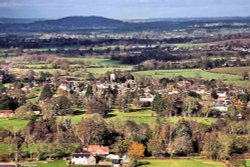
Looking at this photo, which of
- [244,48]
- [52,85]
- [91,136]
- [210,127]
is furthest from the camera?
[244,48]

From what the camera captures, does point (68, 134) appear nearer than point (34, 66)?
Yes

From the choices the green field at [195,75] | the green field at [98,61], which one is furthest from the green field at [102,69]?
the green field at [98,61]

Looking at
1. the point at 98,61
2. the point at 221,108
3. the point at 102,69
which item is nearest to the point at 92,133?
the point at 221,108

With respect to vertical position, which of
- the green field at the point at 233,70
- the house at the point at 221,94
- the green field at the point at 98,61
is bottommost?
the house at the point at 221,94

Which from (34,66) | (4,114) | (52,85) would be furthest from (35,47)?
(4,114)

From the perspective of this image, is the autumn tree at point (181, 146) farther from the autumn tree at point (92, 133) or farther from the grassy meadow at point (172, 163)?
the autumn tree at point (92, 133)

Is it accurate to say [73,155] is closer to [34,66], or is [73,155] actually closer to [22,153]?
[22,153]
